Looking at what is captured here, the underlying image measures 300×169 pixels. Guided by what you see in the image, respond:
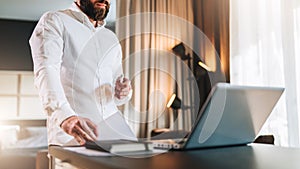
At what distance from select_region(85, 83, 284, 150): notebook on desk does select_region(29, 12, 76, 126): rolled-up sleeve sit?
787 millimetres

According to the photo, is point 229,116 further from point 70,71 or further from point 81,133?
point 70,71

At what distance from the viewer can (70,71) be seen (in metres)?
1.66

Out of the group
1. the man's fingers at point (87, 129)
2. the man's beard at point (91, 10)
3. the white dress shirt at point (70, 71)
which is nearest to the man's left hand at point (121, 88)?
the white dress shirt at point (70, 71)

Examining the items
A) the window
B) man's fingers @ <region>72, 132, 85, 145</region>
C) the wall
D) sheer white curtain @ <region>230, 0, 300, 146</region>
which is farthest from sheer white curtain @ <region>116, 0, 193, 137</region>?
the window

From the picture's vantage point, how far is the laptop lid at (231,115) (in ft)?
2.45

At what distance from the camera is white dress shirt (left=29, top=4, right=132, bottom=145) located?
5.15 ft

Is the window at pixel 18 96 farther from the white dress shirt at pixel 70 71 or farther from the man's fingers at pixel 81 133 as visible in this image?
the man's fingers at pixel 81 133

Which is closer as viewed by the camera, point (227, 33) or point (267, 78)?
point (267, 78)

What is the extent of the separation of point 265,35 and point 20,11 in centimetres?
356

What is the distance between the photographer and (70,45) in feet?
5.51

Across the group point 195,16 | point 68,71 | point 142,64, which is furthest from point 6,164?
point 195,16

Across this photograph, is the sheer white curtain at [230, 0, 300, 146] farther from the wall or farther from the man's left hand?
the wall

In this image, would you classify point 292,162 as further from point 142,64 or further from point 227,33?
point 142,64

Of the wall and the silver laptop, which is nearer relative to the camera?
the silver laptop
